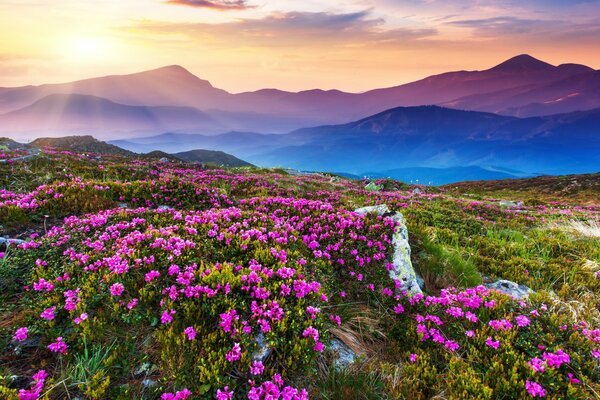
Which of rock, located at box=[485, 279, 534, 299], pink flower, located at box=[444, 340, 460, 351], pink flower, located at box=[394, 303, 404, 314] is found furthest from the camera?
rock, located at box=[485, 279, 534, 299]

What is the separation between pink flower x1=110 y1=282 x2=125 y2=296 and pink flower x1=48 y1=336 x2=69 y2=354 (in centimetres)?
77

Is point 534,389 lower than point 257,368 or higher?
lower

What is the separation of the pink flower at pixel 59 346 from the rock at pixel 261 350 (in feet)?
7.94

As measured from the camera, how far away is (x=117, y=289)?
14.9 feet

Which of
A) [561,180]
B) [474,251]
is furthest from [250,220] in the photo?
[561,180]

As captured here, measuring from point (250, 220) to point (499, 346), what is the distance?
5311 millimetres

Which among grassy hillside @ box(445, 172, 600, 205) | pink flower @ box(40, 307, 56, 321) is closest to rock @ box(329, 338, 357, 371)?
pink flower @ box(40, 307, 56, 321)

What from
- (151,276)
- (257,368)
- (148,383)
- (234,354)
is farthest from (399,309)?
(151,276)

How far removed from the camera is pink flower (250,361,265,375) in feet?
11.9

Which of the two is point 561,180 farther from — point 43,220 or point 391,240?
point 43,220

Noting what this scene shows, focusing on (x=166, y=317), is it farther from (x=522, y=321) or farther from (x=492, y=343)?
(x=522, y=321)

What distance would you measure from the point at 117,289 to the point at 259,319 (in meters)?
2.20

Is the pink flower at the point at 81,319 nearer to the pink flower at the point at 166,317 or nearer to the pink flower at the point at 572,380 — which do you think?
the pink flower at the point at 166,317

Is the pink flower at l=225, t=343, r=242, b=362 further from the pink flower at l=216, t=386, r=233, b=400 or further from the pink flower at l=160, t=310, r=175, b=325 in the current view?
the pink flower at l=160, t=310, r=175, b=325
